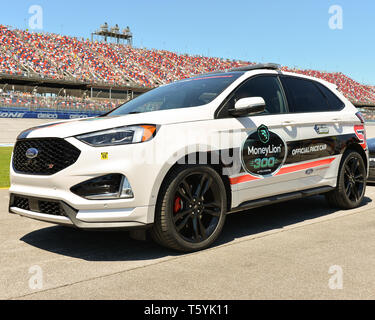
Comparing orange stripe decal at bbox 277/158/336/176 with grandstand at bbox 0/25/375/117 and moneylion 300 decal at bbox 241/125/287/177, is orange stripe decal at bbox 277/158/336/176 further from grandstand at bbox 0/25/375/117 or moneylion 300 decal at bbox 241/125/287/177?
grandstand at bbox 0/25/375/117

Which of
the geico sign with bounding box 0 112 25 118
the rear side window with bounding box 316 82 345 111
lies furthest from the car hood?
the geico sign with bounding box 0 112 25 118

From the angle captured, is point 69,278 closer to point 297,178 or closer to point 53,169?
point 53,169

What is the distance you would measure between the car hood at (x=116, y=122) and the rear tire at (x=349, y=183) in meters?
2.52

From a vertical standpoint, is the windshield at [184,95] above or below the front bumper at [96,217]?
above

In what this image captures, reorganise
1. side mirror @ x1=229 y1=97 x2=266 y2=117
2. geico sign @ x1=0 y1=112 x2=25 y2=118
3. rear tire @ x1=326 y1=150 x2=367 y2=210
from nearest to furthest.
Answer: side mirror @ x1=229 y1=97 x2=266 y2=117
rear tire @ x1=326 y1=150 x2=367 y2=210
geico sign @ x1=0 y1=112 x2=25 y2=118

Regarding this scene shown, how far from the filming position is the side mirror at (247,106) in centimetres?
404

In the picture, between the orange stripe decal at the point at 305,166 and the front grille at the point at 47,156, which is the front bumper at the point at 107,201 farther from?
the orange stripe decal at the point at 305,166

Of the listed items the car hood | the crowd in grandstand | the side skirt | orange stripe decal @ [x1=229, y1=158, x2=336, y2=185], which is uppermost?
the crowd in grandstand

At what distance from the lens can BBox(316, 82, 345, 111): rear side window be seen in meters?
5.57

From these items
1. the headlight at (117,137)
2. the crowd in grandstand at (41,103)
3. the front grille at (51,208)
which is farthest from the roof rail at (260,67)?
the crowd in grandstand at (41,103)

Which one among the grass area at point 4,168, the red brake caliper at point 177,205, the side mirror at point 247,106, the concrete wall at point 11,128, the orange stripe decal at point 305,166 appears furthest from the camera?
the concrete wall at point 11,128

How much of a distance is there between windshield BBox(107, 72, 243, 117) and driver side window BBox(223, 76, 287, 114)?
0.15 m

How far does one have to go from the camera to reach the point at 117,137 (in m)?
3.43
